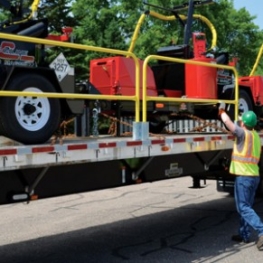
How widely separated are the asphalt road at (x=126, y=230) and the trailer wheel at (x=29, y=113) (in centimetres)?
191

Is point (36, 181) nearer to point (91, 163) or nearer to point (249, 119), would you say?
point (91, 163)

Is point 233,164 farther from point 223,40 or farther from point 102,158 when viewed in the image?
point 223,40

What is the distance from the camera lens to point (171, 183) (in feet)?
42.8

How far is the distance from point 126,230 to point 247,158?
85.1 inches

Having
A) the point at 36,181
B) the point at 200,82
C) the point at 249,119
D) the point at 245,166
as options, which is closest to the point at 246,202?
the point at 245,166

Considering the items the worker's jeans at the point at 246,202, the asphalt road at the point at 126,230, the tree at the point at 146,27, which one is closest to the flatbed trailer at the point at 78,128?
the worker's jeans at the point at 246,202

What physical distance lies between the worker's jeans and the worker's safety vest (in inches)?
3.2

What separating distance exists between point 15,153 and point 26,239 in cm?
329

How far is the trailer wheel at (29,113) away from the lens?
455 centimetres

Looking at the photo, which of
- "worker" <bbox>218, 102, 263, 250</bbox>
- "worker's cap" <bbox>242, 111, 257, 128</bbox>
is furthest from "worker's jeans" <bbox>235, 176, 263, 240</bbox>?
"worker's cap" <bbox>242, 111, 257, 128</bbox>

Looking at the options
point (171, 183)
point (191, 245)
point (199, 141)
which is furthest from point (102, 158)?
point (171, 183)

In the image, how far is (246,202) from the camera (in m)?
6.36

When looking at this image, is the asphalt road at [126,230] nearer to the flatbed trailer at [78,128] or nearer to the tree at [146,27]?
the flatbed trailer at [78,128]

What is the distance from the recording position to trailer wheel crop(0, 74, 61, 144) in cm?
455
